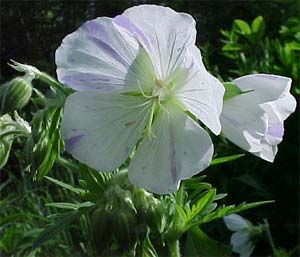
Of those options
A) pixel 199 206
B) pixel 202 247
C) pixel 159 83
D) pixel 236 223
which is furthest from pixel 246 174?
pixel 159 83

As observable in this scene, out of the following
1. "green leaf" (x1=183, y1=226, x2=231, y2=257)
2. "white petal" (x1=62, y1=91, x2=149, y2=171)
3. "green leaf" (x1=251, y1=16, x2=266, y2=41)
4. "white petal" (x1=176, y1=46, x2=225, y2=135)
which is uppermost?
"white petal" (x1=176, y1=46, x2=225, y2=135)

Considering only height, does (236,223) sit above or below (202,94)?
below

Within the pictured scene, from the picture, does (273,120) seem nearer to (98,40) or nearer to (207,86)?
(207,86)

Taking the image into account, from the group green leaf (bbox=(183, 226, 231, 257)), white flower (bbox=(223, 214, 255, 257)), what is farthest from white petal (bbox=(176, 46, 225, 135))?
white flower (bbox=(223, 214, 255, 257))

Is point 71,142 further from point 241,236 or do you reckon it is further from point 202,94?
point 241,236

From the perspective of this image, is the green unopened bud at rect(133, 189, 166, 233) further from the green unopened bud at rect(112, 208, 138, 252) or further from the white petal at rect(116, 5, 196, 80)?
the white petal at rect(116, 5, 196, 80)

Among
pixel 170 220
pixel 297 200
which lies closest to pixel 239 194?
pixel 297 200

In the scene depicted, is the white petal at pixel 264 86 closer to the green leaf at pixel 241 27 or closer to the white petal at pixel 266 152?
the white petal at pixel 266 152
